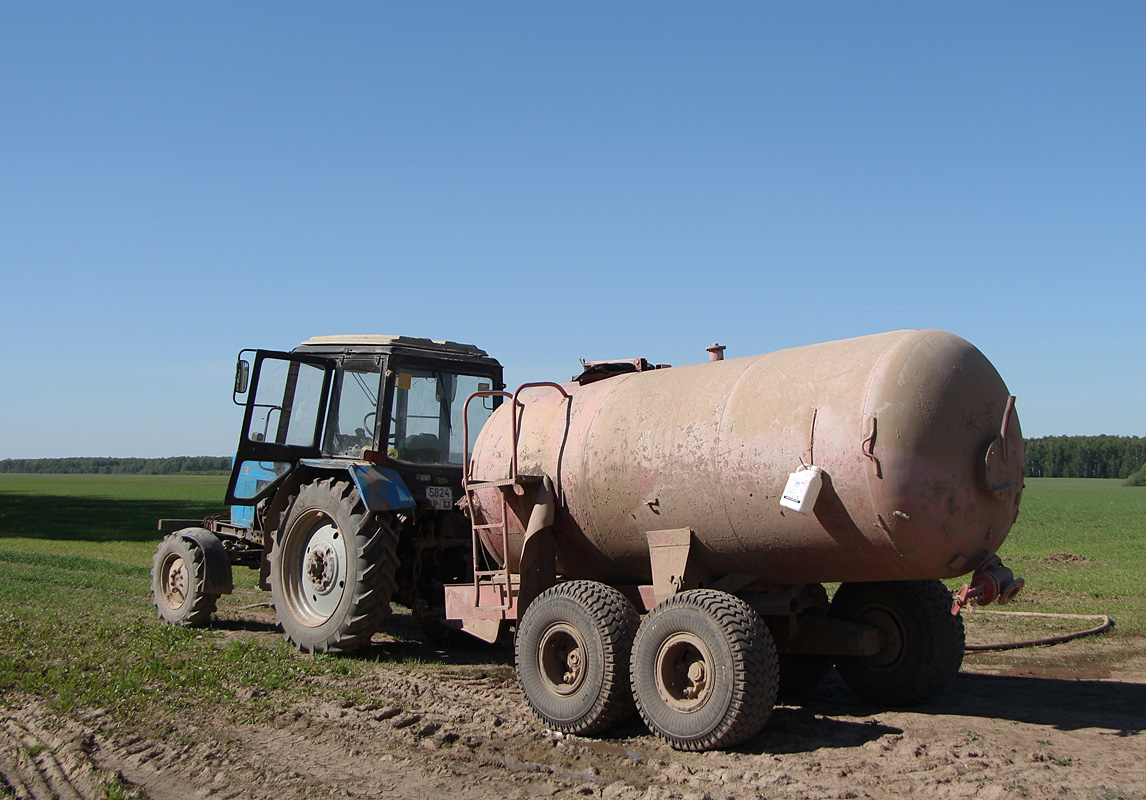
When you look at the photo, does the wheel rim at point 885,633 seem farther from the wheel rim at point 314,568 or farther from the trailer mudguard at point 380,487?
the wheel rim at point 314,568

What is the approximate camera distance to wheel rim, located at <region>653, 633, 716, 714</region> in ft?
18.3

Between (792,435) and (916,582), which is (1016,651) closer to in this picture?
(916,582)

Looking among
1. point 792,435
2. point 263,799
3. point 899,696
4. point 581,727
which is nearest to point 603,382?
point 792,435

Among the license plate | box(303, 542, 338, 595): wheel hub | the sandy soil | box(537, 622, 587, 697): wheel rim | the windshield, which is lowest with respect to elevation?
the sandy soil

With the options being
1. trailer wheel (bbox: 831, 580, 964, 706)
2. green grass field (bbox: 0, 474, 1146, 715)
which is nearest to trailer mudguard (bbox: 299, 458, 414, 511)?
green grass field (bbox: 0, 474, 1146, 715)

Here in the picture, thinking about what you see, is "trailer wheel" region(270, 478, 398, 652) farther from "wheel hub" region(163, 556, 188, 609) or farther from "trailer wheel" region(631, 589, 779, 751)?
"trailer wheel" region(631, 589, 779, 751)

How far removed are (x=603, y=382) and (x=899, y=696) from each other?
325 centimetres

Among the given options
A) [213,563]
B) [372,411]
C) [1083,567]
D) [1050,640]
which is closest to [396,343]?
[372,411]

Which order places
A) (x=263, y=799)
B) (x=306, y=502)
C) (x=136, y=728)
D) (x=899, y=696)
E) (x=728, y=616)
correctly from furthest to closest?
(x=306, y=502), (x=899, y=696), (x=136, y=728), (x=728, y=616), (x=263, y=799)

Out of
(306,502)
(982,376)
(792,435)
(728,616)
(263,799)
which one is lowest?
(263,799)

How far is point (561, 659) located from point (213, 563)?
5.07m

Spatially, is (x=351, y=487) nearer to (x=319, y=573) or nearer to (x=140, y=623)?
(x=319, y=573)

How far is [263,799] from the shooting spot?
473cm

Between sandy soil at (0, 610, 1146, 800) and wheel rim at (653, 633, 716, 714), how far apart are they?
0.33 m
